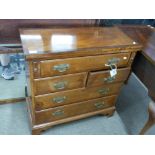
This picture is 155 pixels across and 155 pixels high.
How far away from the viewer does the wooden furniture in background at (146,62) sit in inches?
46.9

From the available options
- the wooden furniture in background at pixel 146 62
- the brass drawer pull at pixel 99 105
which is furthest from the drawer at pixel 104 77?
the brass drawer pull at pixel 99 105

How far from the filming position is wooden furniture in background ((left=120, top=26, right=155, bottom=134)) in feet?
3.91

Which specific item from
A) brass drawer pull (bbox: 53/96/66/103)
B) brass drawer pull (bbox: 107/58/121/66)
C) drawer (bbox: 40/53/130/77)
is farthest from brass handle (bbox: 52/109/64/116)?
brass drawer pull (bbox: 107/58/121/66)

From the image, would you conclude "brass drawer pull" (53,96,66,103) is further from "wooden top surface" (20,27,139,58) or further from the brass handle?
"wooden top surface" (20,27,139,58)

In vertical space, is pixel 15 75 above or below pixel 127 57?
below

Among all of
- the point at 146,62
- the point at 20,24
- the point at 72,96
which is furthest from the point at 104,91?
the point at 20,24

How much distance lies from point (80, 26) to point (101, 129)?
92 cm

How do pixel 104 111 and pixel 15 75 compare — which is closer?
pixel 104 111

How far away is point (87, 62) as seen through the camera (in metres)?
1.12

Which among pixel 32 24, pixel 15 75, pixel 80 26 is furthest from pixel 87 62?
pixel 15 75

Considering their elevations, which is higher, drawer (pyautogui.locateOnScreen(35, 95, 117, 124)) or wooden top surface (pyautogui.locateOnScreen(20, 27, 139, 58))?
wooden top surface (pyautogui.locateOnScreen(20, 27, 139, 58))

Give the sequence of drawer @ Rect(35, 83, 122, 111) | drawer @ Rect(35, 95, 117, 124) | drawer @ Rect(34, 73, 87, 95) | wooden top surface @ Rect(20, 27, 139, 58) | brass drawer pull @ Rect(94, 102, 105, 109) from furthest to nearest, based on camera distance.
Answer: brass drawer pull @ Rect(94, 102, 105, 109), drawer @ Rect(35, 95, 117, 124), drawer @ Rect(35, 83, 122, 111), drawer @ Rect(34, 73, 87, 95), wooden top surface @ Rect(20, 27, 139, 58)
